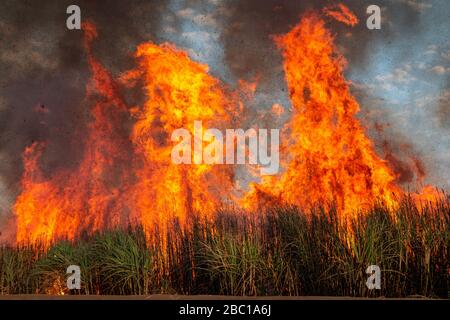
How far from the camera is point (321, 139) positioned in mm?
13781

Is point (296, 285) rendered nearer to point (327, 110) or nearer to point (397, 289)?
point (397, 289)

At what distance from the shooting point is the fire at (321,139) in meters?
12.7

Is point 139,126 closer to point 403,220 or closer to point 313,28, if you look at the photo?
point 313,28

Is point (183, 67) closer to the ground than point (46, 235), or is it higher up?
higher up

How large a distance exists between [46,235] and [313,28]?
31.1ft

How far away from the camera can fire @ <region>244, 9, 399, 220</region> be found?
12742 millimetres
